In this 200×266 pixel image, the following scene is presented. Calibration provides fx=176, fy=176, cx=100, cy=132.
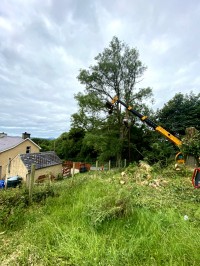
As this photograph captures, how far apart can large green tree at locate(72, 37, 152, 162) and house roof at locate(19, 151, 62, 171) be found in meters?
4.59

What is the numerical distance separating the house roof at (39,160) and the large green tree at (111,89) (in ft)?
15.1

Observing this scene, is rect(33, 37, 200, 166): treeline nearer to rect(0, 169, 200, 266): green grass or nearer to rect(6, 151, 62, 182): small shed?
rect(6, 151, 62, 182): small shed

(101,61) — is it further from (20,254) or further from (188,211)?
(20,254)

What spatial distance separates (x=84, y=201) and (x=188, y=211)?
2.44 metres

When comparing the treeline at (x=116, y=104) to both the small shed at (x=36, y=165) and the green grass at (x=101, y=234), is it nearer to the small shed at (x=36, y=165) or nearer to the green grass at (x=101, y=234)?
the small shed at (x=36, y=165)

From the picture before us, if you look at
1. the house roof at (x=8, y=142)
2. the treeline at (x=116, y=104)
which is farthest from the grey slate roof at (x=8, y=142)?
the treeline at (x=116, y=104)

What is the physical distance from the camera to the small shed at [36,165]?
48.0 ft

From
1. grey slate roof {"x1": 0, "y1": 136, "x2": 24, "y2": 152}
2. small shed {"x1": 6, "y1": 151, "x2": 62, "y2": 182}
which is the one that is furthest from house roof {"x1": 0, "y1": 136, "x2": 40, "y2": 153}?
small shed {"x1": 6, "y1": 151, "x2": 62, "y2": 182}

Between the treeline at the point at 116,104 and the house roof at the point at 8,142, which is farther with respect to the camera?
the house roof at the point at 8,142

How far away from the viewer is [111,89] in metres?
16.9

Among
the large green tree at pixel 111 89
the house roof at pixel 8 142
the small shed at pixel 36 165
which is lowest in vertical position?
the small shed at pixel 36 165

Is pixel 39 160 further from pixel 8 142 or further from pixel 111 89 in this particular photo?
pixel 111 89

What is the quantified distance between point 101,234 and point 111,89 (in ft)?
49.8

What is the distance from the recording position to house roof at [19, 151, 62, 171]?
1513cm
